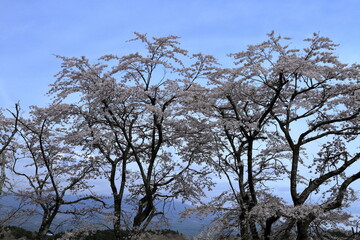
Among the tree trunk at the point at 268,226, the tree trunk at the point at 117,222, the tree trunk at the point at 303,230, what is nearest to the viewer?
the tree trunk at the point at 303,230

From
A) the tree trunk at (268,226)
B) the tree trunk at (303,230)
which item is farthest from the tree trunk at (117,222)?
the tree trunk at (303,230)

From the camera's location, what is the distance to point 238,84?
37.4 ft

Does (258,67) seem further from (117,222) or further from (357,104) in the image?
(117,222)

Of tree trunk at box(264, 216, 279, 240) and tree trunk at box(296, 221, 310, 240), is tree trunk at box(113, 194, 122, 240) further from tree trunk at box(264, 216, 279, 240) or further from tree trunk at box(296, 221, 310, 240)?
tree trunk at box(296, 221, 310, 240)

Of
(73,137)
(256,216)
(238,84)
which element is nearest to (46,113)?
(73,137)

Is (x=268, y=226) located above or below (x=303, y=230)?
above

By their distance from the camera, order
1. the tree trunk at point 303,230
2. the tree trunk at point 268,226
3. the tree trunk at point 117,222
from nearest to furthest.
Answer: the tree trunk at point 303,230 → the tree trunk at point 268,226 → the tree trunk at point 117,222

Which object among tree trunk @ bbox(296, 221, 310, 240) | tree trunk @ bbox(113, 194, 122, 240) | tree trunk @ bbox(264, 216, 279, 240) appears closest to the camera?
tree trunk @ bbox(296, 221, 310, 240)

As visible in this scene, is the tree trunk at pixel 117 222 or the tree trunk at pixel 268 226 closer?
the tree trunk at pixel 268 226

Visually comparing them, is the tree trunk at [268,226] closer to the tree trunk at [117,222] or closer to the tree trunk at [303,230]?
the tree trunk at [303,230]

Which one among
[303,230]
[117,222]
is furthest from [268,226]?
[117,222]

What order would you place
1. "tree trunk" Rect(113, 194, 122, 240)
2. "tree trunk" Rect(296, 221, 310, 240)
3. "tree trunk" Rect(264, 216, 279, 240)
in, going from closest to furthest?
"tree trunk" Rect(296, 221, 310, 240), "tree trunk" Rect(264, 216, 279, 240), "tree trunk" Rect(113, 194, 122, 240)

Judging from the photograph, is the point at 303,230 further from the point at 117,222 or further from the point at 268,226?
the point at 117,222

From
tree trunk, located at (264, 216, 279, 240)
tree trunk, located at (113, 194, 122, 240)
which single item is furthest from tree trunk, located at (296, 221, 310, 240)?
tree trunk, located at (113, 194, 122, 240)
